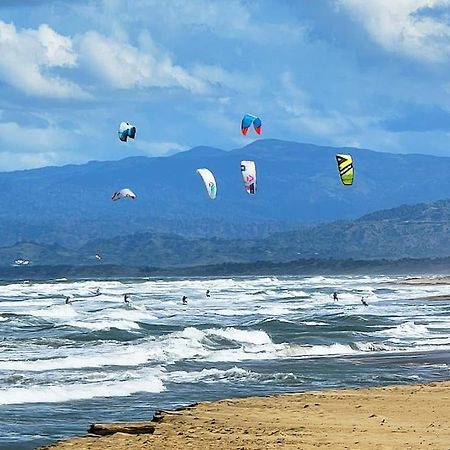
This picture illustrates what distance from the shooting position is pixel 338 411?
706 inches

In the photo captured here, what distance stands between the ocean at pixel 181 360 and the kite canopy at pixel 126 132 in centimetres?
633

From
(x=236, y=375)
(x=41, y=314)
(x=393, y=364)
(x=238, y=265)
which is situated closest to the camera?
(x=236, y=375)

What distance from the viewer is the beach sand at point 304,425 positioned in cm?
1502

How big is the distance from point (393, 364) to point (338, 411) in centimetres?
921

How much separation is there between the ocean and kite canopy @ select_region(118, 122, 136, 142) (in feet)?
20.8

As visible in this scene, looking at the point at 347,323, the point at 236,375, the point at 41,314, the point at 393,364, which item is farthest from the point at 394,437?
the point at 41,314

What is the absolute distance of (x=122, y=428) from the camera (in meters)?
16.3

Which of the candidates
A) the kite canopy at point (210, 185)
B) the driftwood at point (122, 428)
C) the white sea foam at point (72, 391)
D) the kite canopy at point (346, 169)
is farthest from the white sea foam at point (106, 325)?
the driftwood at point (122, 428)

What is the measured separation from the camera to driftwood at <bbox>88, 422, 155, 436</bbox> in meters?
16.2

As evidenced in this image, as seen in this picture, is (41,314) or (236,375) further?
(41,314)

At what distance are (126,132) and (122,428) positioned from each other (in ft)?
81.4

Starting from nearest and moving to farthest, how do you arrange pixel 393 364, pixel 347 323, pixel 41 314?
pixel 393 364 < pixel 347 323 < pixel 41 314

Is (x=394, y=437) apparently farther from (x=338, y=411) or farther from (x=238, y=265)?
(x=238, y=265)

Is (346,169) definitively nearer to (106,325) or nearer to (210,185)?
(210,185)
